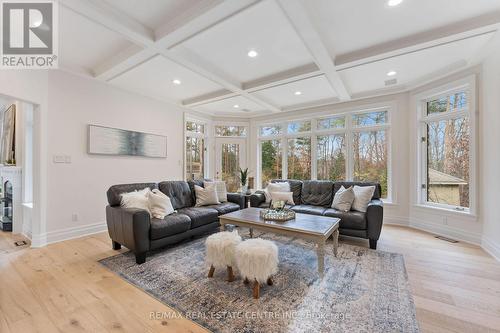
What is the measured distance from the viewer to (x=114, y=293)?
200cm

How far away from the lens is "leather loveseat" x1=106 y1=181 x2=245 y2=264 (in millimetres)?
2568

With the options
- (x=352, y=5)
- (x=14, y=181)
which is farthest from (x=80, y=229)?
(x=352, y=5)

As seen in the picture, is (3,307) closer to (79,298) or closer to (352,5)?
(79,298)

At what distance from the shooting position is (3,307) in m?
1.80

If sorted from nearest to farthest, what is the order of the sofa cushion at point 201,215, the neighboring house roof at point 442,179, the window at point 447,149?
the sofa cushion at point 201,215, the window at point 447,149, the neighboring house roof at point 442,179

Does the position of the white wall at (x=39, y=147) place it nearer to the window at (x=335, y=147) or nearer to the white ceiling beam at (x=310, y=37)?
the white ceiling beam at (x=310, y=37)

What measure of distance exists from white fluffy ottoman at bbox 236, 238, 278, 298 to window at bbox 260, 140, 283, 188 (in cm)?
417

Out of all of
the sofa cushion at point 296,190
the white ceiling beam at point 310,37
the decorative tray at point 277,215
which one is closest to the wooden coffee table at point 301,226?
the decorative tray at point 277,215

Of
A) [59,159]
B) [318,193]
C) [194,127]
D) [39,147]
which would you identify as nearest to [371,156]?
[318,193]

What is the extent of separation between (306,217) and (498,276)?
2.04 m

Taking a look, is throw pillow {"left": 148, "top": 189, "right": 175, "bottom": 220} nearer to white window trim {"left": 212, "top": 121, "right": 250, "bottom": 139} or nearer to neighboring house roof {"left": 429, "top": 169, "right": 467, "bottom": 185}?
white window trim {"left": 212, "top": 121, "right": 250, "bottom": 139}

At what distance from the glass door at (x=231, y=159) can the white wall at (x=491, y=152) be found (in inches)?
188

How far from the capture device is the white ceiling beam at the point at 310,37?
6.79 ft

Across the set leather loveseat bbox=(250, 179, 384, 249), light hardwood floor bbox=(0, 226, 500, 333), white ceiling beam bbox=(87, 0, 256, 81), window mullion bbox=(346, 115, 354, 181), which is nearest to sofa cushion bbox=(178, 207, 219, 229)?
leather loveseat bbox=(250, 179, 384, 249)
